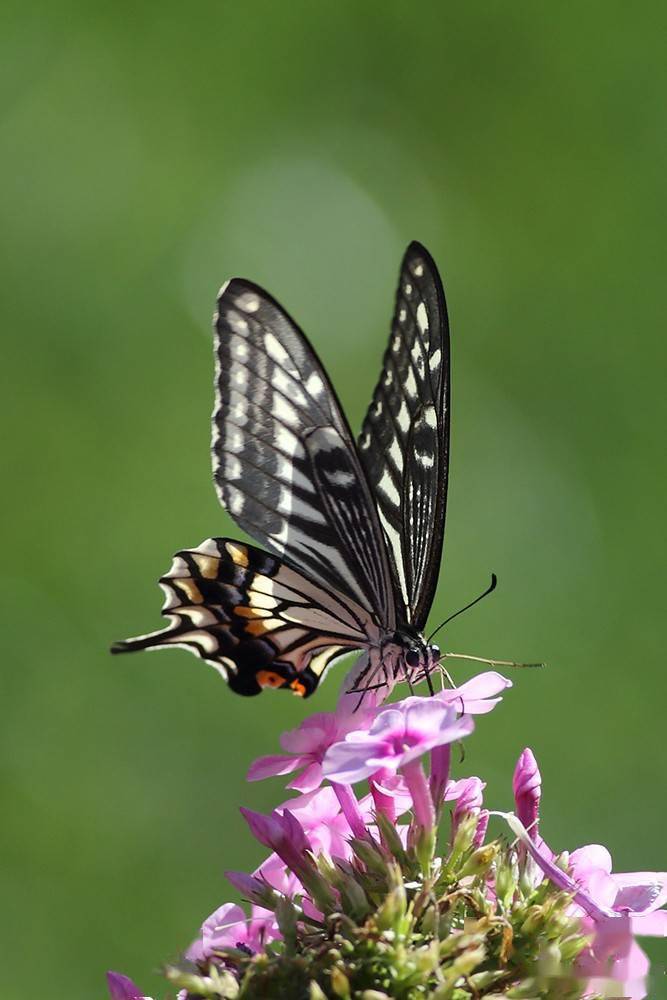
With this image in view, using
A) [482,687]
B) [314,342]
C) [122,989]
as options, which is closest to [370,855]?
[482,687]

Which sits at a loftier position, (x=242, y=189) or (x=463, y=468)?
(x=242, y=189)

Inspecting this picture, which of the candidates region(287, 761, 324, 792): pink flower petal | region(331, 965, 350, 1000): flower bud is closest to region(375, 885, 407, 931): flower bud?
region(331, 965, 350, 1000): flower bud

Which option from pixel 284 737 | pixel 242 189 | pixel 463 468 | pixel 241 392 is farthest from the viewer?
pixel 242 189

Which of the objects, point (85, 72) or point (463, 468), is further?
point (85, 72)

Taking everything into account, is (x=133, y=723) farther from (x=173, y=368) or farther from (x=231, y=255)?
(x=231, y=255)

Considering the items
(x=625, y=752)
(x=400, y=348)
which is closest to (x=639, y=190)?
(x=625, y=752)

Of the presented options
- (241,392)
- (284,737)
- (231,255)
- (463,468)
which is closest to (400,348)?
(241,392)

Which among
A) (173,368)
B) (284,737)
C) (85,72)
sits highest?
(85,72)

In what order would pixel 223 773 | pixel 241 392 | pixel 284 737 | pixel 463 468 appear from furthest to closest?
1. pixel 463 468
2. pixel 223 773
3. pixel 241 392
4. pixel 284 737

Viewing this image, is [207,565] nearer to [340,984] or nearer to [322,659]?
→ [322,659]
